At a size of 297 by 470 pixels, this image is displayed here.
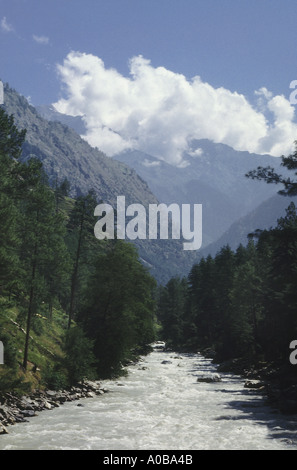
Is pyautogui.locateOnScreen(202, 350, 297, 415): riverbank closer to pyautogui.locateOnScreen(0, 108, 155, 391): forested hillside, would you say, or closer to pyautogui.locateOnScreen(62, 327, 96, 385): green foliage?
pyautogui.locateOnScreen(0, 108, 155, 391): forested hillside

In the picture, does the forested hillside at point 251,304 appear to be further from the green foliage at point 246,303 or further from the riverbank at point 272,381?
the riverbank at point 272,381

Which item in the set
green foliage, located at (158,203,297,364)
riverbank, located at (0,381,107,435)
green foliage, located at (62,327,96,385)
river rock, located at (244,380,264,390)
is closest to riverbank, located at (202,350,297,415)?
river rock, located at (244,380,264,390)

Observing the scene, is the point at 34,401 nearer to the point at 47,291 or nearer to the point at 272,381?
the point at 47,291

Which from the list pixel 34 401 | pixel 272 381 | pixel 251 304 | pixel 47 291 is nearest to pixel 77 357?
pixel 47 291

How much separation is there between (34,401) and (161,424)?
982cm

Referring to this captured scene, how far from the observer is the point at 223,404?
3453 cm

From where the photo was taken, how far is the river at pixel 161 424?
22.3 m

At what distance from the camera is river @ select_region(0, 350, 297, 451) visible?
22281mm

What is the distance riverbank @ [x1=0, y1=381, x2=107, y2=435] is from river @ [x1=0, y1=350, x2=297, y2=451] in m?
0.64

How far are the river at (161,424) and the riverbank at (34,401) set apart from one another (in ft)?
2.10
